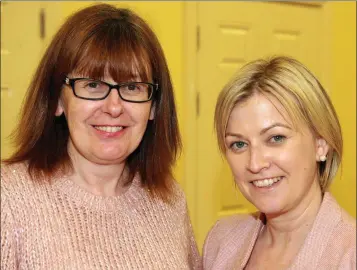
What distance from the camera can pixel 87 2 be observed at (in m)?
3.35


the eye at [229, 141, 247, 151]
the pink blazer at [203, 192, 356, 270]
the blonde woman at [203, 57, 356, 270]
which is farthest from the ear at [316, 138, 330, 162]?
the eye at [229, 141, 247, 151]

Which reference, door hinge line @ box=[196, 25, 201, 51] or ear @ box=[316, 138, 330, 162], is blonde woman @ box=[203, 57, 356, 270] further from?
door hinge line @ box=[196, 25, 201, 51]

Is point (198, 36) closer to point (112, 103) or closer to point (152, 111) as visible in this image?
point (152, 111)

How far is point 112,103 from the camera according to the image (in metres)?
1.69

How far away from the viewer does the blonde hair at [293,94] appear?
1.67 meters

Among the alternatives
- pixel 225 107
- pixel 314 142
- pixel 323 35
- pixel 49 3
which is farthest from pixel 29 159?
pixel 323 35

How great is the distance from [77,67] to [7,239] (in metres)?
0.55

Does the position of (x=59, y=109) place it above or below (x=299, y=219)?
above

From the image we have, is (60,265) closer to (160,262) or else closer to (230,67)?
(160,262)

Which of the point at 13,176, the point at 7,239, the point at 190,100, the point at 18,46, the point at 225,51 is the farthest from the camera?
the point at 225,51

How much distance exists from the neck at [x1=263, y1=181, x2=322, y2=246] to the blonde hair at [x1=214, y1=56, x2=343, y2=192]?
10 cm

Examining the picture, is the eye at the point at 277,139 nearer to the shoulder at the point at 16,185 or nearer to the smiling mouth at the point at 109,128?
the smiling mouth at the point at 109,128

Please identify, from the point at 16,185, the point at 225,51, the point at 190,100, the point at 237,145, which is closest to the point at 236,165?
the point at 237,145

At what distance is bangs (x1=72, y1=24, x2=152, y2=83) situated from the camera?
166cm
